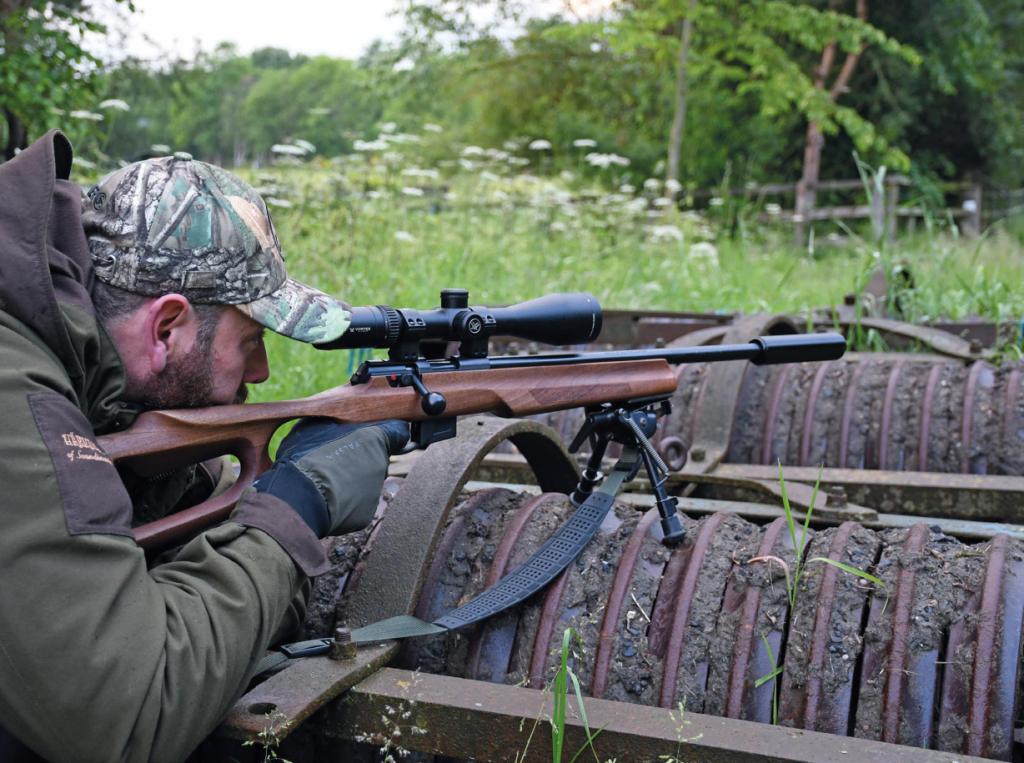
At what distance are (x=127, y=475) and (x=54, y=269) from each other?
46 centimetres

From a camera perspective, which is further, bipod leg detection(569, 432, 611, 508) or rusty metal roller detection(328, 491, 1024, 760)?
bipod leg detection(569, 432, 611, 508)

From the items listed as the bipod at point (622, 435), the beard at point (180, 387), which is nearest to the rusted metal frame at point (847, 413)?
the bipod at point (622, 435)

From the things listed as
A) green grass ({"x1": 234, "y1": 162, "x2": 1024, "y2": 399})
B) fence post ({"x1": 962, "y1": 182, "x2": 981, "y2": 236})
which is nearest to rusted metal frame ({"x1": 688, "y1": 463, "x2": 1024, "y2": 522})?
green grass ({"x1": 234, "y1": 162, "x2": 1024, "y2": 399})

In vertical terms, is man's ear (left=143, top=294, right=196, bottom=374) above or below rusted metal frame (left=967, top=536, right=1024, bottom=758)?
above

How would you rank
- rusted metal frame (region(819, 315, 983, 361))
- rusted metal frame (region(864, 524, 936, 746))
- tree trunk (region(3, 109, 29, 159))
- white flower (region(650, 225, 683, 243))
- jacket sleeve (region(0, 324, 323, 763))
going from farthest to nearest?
white flower (region(650, 225, 683, 243)), tree trunk (region(3, 109, 29, 159)), rusted metal frame (region(819, 315, 983, 361)), rusted metal frame (region(864, 524, 936, 746)), jacket sleeve (region(0, 324, 323, 763))

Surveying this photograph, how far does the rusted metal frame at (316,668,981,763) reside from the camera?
179 centimetres

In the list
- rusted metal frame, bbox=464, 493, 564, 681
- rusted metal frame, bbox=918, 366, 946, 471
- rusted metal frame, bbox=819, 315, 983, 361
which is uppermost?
rusted metal frame, bbox=819, 315, 983, 361

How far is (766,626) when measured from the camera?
2.19 m

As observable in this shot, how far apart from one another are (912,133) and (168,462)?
24.4m

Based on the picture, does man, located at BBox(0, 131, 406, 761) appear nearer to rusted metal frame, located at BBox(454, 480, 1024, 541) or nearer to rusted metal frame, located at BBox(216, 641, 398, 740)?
rusted metal frame, located at BBox(216, 641, 398, 740)

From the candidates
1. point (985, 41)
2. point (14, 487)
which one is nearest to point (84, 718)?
point (14, 487)

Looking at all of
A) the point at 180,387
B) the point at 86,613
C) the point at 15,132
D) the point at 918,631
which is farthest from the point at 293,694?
the point at 15,132

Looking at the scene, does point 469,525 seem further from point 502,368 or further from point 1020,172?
point 1020,172

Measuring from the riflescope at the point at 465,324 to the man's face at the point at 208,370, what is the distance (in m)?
0.17
